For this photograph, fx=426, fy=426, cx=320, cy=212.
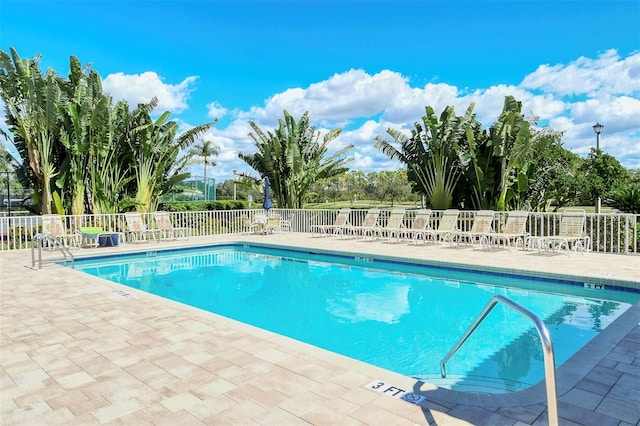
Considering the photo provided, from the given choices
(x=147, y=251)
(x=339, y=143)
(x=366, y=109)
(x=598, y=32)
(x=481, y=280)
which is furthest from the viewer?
(x=366, y=109)

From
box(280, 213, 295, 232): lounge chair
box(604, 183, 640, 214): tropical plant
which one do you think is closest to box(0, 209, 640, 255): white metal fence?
box(280, 213, 295, 232): lounge chair

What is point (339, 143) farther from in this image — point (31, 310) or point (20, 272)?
point (31, 310)

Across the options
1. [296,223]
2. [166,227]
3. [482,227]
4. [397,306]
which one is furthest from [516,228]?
[166,227]

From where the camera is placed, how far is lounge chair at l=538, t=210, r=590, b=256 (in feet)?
31.9

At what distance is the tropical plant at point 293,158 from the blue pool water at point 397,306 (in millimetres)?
7060

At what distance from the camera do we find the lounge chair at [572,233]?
383 inches

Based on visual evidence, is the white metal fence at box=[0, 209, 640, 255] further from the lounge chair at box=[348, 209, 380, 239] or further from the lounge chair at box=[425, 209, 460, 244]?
the lounge chair at box=[425, 209, 460, 244]

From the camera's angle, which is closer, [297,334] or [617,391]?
[617,391]

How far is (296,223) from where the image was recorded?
16547 millimetres

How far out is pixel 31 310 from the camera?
17.8ft

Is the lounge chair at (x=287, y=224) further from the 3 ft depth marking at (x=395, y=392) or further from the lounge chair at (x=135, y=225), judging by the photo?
the 3 ft depth marking at (x=395, y=392)

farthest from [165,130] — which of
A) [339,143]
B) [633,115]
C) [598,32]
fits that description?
[633,115]

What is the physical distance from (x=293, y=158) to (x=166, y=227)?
582cm

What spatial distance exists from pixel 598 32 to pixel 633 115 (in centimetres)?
693
